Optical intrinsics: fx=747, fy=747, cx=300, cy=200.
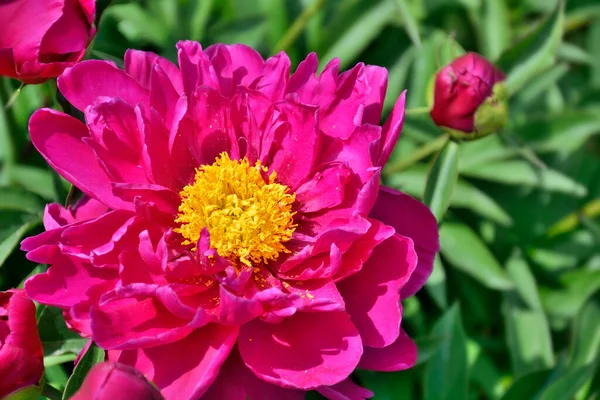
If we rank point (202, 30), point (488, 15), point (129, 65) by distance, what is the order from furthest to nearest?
point (488, 15), point (202, 30), point (129, 65)

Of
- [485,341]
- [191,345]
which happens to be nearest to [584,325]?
[485,341]

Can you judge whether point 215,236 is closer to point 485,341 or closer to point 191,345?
point 191,345

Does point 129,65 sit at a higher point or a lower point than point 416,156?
higher

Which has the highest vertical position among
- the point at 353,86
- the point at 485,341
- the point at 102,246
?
the point at 353,86

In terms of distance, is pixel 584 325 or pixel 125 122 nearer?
pixel 125 122

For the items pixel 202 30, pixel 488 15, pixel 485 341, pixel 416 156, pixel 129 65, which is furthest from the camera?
pixel 488 15

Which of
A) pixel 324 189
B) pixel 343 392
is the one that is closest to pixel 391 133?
pixel 324 189

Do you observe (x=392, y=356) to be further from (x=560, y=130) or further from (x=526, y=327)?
(x=560, y=130)

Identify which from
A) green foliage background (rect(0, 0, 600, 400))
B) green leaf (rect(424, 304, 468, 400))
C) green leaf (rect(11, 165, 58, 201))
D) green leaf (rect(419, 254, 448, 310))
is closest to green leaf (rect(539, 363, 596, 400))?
green foliage background (rect(0, 0, 600, 400))
